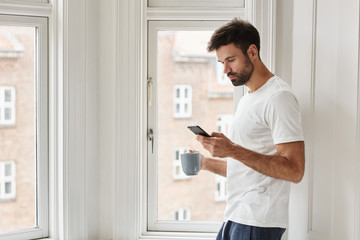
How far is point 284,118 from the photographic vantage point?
1524 millimetres

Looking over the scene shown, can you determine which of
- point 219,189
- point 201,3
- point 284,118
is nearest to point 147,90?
point 201,3

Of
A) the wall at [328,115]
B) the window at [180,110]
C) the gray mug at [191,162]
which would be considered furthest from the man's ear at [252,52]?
the window at [180,110]

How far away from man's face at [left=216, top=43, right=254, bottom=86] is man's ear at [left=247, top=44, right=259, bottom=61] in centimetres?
1

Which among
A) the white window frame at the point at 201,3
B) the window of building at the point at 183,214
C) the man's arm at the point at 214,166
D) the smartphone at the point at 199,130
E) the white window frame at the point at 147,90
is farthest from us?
the window of building at the point at 183,214

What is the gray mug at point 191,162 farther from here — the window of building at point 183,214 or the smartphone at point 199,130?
the window of building at point 183,214

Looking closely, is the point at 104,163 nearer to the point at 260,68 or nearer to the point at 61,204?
the point at 61,204

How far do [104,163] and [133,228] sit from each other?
0.35m

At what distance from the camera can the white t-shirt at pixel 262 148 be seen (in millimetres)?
1546

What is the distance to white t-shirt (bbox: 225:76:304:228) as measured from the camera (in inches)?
60.9

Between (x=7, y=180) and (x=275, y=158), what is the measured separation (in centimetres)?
135

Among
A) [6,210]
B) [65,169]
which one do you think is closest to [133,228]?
[65,169]

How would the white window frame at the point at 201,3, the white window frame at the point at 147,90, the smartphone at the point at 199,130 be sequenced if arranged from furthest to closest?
1. the white window frame at the point at 201,3
2. the white window frame at the point at 147,90
3. the smartphone at the point at 199,130

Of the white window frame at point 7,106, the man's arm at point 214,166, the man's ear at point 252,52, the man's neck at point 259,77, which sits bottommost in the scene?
the man's arm at point 214,166

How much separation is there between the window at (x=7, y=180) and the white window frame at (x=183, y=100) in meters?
0.87
